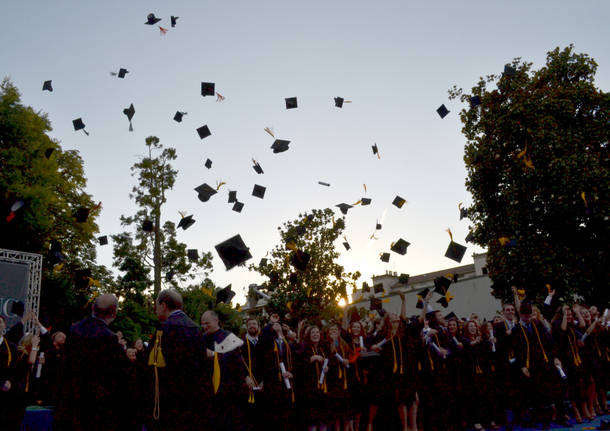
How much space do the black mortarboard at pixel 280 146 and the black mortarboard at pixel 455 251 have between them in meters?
4.02

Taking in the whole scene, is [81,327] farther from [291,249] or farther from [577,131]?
[291,249]

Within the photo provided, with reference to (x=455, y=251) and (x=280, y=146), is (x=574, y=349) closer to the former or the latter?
(x=455, y=251)

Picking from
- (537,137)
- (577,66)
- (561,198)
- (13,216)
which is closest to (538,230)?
(561,198)

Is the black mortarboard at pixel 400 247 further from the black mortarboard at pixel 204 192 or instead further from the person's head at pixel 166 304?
the person's head at pixel 166 304

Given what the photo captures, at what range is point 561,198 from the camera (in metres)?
16.9

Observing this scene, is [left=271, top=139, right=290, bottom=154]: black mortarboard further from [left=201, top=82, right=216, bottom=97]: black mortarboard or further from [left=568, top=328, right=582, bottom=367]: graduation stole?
[left=568, top=328, right=582, bottom=367]: graduation stole

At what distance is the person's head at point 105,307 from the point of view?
3.94 meters

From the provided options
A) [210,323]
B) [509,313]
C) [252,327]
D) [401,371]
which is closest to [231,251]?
[252,327]

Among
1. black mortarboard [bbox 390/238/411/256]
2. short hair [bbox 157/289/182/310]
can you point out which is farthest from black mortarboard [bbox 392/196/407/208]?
short hair [bbox 157/289/182/310]

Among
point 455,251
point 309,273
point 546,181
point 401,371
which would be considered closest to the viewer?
point 401,371

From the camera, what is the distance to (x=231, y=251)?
26.5 feet

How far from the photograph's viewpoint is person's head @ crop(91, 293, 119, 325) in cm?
394

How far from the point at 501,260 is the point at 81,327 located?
53.6ft

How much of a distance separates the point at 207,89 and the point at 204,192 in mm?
2387
